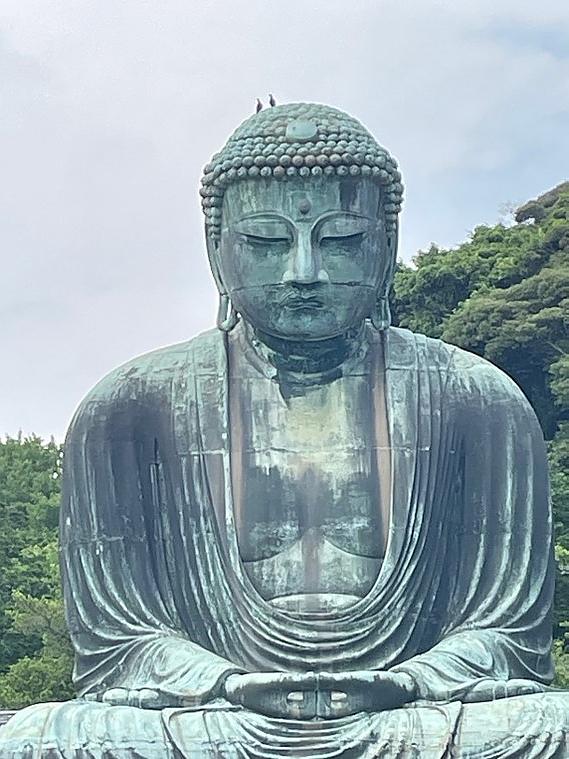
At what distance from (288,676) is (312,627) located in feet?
1.64

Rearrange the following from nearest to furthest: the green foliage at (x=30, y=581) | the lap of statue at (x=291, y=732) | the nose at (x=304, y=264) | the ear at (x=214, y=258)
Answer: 1. the lap of statue at (x=291, y=732)
2. the nose at (x=304, y=264)
3. the ear at (x=214, y=258)
4. the green foliage at (x=30, y=581)

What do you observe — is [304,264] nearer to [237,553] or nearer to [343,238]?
[343,238]

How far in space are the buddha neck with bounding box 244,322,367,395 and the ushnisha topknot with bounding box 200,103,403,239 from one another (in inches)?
21.8

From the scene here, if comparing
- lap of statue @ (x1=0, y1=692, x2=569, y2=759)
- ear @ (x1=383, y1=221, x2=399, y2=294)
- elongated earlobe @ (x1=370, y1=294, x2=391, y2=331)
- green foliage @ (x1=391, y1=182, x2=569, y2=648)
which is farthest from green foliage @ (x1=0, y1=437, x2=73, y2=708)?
lap of statue @ (x1=0, y1=692, x2=569, y2=759)

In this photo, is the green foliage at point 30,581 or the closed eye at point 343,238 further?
the green foliage at point 30,581

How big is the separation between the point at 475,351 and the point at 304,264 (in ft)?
62.0

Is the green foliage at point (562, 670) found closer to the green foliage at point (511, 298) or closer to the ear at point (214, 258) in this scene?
the green foliage at point (511, 298)

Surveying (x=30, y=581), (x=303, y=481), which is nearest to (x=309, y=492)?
(x=303, y=481)

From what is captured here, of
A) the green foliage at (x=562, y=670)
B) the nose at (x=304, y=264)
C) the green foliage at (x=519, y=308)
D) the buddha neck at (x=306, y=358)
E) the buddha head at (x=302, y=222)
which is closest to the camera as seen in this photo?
the nose at (x=304, y=264)

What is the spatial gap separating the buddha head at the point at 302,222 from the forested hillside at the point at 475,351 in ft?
41.1

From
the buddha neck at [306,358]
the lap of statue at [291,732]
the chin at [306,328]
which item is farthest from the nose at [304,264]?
the lap of statue at [291,732]

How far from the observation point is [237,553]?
8.28 meters

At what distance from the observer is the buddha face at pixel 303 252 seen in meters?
8.29

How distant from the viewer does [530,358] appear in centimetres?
2636
